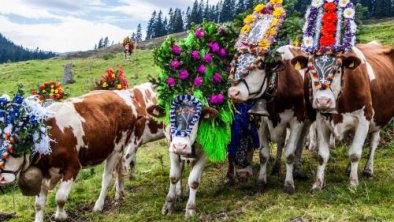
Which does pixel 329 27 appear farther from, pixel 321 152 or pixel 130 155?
pixel 130 155

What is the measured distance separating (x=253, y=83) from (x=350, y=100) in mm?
1428

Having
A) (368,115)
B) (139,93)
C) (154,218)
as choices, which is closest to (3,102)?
(154,218)

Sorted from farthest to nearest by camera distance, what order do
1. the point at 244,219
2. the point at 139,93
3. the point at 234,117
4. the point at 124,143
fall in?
the point at 139,93 < the point at 124,143 < the point at 234,117 < the point at 244,219

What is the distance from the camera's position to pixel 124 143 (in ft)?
29.6

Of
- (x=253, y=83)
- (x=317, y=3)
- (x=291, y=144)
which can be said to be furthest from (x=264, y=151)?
Answer: (x=317, y=3)

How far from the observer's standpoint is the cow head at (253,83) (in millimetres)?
6984

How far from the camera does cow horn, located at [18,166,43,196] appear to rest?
6879 mm

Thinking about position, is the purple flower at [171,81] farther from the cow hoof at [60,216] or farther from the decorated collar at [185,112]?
the cow hoof at [60,216]

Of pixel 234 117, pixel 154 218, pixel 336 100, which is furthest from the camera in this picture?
pixel 234 117

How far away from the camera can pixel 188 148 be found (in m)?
6.78

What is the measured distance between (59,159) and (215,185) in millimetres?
3082

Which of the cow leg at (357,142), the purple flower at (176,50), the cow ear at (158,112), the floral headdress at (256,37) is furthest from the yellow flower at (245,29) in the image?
the cow leg at (357,142)

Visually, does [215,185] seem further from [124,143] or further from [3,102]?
[3,102]

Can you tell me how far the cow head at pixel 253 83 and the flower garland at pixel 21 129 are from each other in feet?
8.63
